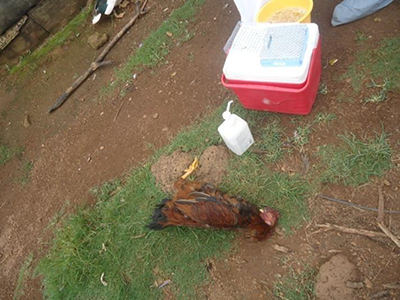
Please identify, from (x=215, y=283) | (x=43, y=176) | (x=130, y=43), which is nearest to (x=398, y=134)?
(x=215, y=283)

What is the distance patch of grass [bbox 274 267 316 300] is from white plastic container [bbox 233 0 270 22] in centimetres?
214

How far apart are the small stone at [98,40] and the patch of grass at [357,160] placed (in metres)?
3.70

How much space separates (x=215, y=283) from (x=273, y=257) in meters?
0.51

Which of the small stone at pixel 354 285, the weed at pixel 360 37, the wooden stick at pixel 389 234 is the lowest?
the small stone at pixel 354 285

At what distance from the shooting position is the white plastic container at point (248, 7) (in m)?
2.90

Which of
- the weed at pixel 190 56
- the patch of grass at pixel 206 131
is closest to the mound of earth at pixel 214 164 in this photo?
the patch of grass at pixel 206 131

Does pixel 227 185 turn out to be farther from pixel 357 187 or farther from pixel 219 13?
pixel 219 13

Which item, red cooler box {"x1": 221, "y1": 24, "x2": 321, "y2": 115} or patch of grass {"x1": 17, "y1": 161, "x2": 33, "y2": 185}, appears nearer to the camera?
red cooler box {"x1": 221, "y1": 24, "x2": 321, "y2": 115}

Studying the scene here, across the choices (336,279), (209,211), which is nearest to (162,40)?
(209,211)

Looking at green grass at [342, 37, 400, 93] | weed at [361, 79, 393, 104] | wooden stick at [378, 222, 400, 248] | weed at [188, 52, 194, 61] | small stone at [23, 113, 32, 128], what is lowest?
wooden stick at [378, 222, 400, 248]

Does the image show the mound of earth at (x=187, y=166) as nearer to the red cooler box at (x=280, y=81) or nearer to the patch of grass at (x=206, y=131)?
the patch of grass at (x=206, y=131)

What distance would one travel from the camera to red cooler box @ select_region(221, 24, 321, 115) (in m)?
2.24

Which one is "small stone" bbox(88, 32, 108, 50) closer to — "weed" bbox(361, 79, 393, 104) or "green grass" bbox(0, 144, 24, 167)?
"green grass" bbox(0, 144, 24, 167)

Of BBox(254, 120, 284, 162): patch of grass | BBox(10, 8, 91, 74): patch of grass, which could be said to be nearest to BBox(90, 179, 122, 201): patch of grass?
BBox(254, 120, 284, 162): patch of grass
